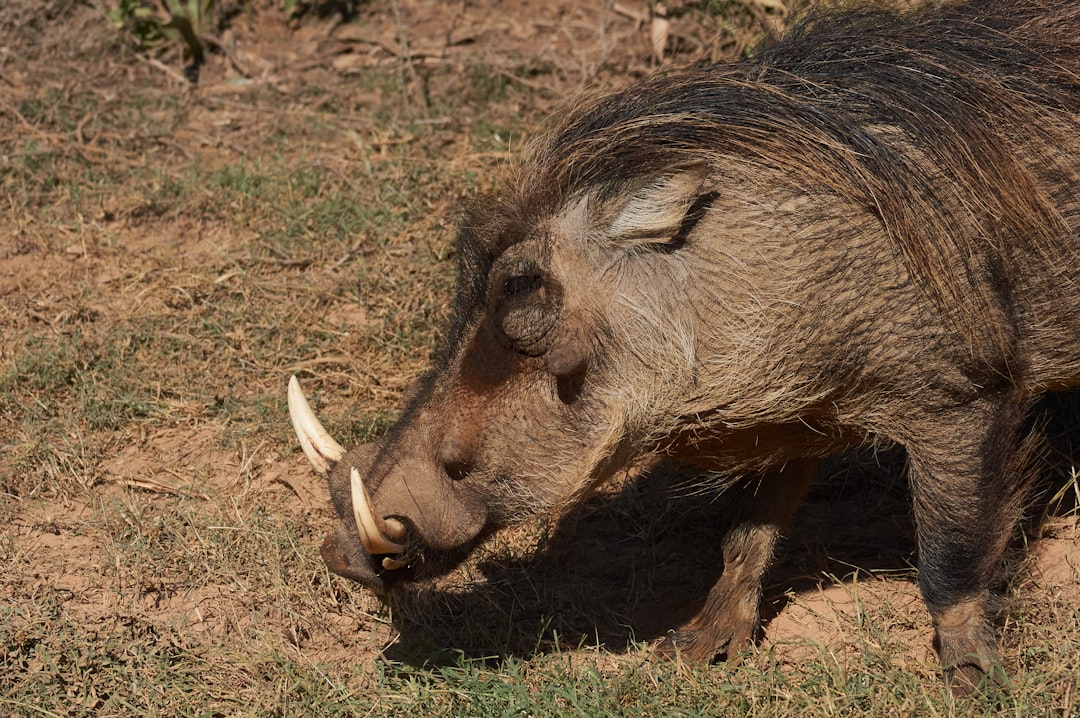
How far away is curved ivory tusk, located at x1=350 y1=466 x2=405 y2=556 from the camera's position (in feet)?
8.68

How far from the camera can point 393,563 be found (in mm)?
2748

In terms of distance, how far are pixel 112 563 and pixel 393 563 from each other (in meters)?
1.06

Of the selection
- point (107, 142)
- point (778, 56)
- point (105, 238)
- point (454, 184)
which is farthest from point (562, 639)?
point (107, 142)

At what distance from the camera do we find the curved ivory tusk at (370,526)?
264 cm

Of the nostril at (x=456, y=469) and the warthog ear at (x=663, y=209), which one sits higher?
the warthog ear at (x=663, y=209)

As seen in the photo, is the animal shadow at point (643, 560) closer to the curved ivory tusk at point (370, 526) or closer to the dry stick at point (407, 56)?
the curved ivory tusk at point (370, 526)

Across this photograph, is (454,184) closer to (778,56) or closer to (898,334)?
(778,56)

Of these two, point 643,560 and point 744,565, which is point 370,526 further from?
point 643,560

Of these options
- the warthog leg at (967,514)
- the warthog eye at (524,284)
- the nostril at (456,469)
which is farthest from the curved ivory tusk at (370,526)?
the warthog leg at (967,514)

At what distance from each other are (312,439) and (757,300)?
3.64 ft

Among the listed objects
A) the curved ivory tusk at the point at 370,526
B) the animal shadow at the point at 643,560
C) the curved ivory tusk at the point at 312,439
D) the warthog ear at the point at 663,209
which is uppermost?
the warthog ear at the point at 663,209

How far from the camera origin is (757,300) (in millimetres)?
2822

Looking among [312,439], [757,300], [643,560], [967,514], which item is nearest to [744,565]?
[643,560]

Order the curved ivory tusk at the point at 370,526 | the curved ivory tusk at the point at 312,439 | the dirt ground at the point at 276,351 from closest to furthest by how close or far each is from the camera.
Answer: the curved ivory tusk at the point at 370,526, the curved ivory tusk at the point at 312,439, the dirt ground at the point at 276,351
